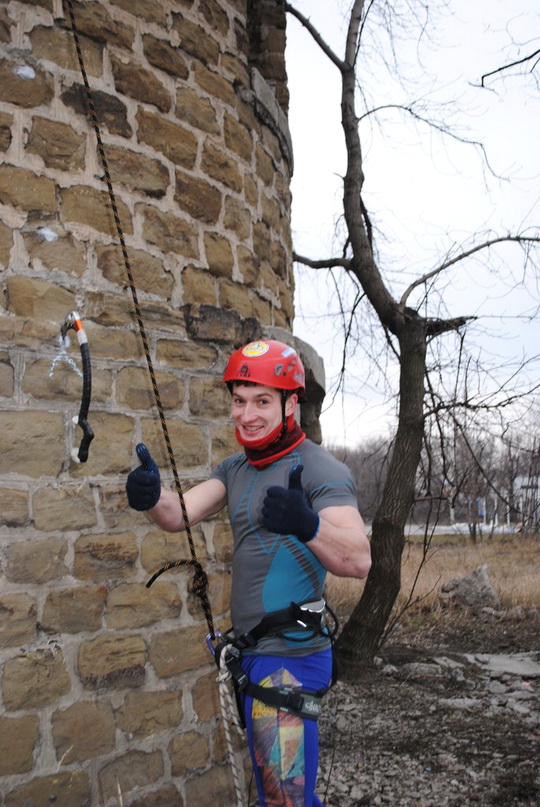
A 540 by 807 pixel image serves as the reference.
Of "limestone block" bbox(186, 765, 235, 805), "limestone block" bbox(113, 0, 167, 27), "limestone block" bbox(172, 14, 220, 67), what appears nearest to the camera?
"limestone block" bbox(186, 765, 235, 805)

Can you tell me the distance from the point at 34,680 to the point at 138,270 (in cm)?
178

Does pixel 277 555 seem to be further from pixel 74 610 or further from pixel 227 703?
pixel 74 610

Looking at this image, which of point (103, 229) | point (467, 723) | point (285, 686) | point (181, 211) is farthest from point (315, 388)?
point (285, 686)

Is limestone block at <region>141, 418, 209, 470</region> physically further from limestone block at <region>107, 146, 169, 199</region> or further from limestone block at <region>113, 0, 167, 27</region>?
limestone block at <region>113, 0, 167, 27</region>

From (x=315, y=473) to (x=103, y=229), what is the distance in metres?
1.59

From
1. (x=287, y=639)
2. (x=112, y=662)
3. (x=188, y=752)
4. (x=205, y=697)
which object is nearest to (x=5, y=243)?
(x=112, y=662)

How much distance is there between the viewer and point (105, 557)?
316 cm

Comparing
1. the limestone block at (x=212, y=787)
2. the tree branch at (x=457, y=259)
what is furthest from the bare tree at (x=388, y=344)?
the limestone block at (x=212, y=787)

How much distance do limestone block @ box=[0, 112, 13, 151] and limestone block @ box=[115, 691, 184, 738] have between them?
2.33 metres

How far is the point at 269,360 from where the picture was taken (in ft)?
8.23

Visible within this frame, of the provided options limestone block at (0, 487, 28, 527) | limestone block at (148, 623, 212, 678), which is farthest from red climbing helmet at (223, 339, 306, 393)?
limestone block at (148, 623, 212, 678)

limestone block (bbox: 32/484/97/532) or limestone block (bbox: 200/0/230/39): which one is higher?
limestone block (bbox: 200/0/230/39)

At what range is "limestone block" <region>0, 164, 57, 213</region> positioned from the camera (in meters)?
3.00

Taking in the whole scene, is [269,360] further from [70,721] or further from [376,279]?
[376,279]
